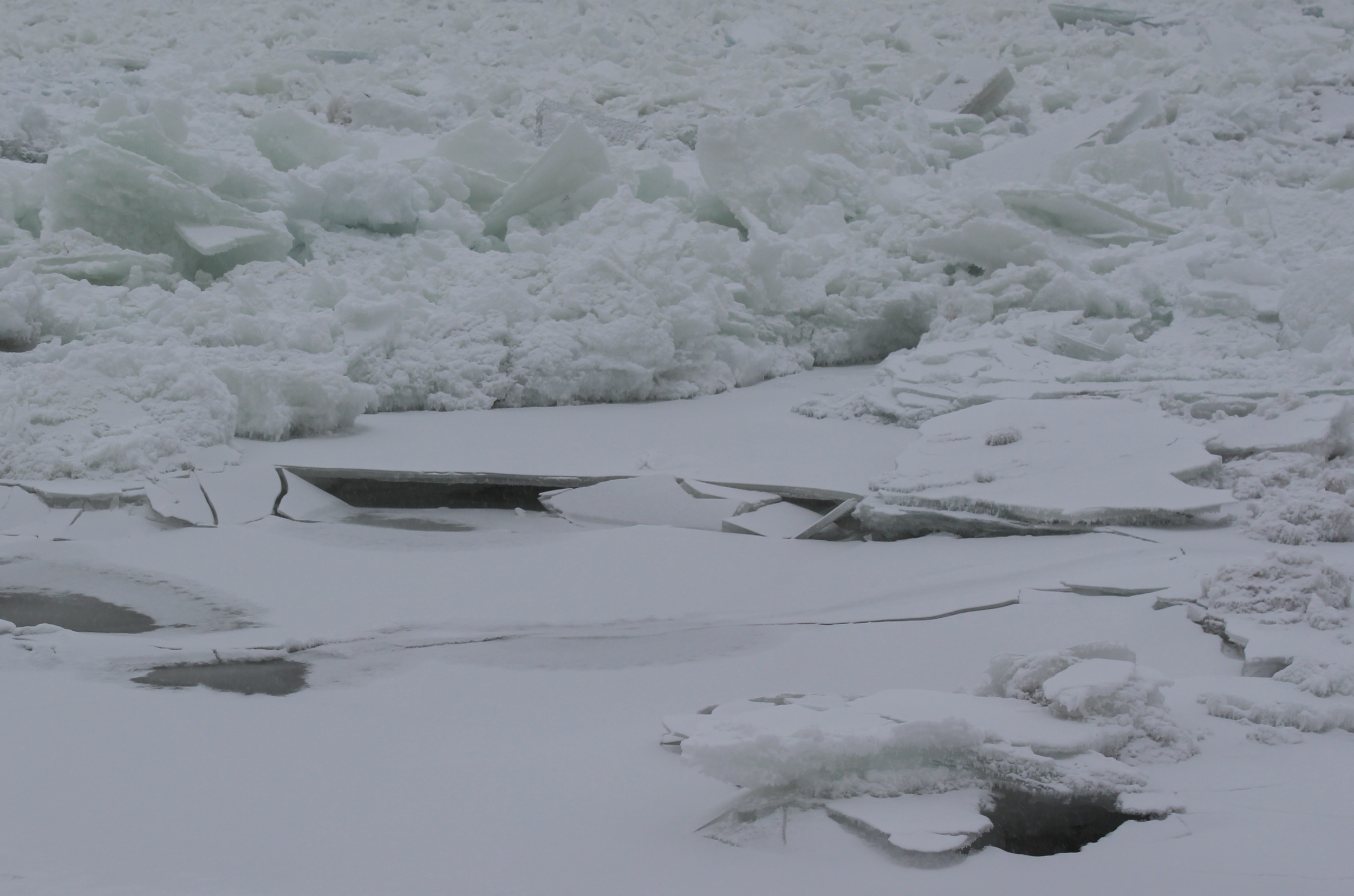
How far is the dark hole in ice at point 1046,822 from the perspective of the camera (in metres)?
1.13

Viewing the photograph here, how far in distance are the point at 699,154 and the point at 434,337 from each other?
5.42 feet

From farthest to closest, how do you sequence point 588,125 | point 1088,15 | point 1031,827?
1. point 1088,15
2. point 588,125
3. point 1031,827

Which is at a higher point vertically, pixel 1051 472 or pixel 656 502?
pixel 1051 472

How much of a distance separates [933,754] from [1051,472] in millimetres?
1342

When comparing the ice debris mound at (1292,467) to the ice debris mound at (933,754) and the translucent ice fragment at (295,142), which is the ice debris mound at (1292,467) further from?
the translucent ice fragment at (295,142)

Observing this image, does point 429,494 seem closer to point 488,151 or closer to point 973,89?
point 488,151

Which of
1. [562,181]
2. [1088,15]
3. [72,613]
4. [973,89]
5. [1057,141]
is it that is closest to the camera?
[72,613]

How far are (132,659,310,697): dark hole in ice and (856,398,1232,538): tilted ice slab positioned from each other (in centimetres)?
114

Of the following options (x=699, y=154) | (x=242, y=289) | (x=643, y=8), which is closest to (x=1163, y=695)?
(x=242, y=289)

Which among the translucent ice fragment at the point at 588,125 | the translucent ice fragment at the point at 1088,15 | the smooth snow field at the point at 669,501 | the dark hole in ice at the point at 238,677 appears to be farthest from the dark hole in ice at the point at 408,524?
the translucent ice fragment at the point at 1088,15

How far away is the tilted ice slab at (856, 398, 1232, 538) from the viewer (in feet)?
7.37

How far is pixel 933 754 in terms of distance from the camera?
120 centimetres

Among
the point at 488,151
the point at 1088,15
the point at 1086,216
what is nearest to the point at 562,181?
the point at 488,151

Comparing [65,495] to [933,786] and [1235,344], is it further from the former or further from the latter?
[1235,344]
